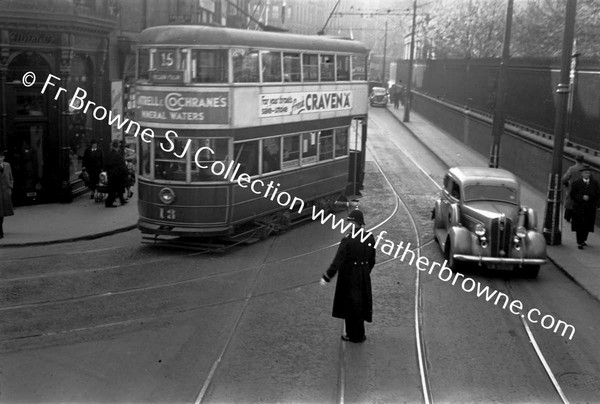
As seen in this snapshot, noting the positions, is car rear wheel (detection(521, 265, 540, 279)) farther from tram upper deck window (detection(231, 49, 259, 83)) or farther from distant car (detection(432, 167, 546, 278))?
tram upper deck window (detection(231, 49, 259, 83))

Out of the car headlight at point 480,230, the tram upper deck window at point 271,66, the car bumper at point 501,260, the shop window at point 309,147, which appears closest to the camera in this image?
the car bumper at point 501,260

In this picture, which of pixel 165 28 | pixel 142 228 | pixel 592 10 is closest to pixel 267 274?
pixel 142 228

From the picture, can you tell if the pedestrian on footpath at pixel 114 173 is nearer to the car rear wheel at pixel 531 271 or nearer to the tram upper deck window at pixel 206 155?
the tram upper deck window at pixel 206 155

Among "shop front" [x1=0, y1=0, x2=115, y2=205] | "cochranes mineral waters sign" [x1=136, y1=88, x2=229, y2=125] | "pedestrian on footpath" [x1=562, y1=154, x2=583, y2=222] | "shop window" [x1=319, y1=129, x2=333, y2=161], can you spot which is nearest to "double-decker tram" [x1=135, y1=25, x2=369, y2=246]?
"cochranes mineral waters sign" [x1=136, y1=88, x2=229, y2=125]

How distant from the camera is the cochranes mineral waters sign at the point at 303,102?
17328mm

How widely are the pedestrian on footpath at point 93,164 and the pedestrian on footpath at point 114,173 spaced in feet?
Result: 2.73

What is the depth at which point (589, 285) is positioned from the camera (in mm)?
14359

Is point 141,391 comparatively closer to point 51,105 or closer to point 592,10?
point 51,105

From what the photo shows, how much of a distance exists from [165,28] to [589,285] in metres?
9.40

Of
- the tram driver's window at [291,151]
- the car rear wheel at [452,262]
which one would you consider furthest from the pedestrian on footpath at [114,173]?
the car rear wheel at [452,262]

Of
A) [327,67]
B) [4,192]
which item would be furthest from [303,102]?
[4,192]

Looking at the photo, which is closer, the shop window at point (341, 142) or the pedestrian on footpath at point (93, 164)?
the shop window at point (341, 142)

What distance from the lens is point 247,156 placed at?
55.6ft

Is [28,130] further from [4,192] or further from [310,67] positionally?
[310,67]
